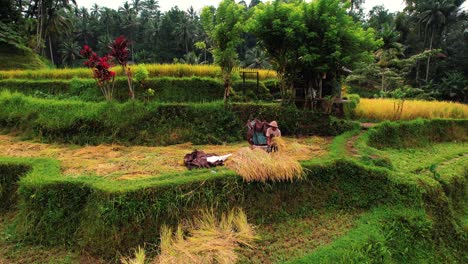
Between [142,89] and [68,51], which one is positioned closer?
[142,89]

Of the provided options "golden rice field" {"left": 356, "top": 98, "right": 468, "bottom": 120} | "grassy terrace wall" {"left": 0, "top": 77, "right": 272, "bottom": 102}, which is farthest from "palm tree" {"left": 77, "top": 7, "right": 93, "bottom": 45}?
"golden rice field" {"left": 356, "top": 98, "right": 468, "bottom": 120}

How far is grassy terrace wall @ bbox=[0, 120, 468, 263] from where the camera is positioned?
345 centimetres

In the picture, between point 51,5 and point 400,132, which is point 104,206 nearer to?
point 400,132

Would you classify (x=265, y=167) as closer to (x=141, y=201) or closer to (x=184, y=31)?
(x=141, y=201)

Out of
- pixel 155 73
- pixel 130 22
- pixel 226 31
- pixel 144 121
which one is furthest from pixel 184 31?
pixel 144 121

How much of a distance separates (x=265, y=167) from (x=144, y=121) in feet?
12.5

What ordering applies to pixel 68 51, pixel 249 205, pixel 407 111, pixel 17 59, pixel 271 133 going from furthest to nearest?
pixel 68 51, pixel 17 59, pixel 407 111, pixel 271 133, pixel 249 205

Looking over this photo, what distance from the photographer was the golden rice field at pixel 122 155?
467 cm

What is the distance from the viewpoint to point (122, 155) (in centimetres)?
572

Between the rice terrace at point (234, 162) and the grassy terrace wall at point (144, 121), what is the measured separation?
3 cm

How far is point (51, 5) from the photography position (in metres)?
21.0

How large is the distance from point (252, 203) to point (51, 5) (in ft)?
77.3

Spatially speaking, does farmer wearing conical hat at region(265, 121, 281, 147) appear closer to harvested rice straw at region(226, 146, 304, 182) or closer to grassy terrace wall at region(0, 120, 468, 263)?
harvested rice straw at region(226, 146, 304, 182)

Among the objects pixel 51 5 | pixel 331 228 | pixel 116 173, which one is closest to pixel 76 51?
pixel 51 5
